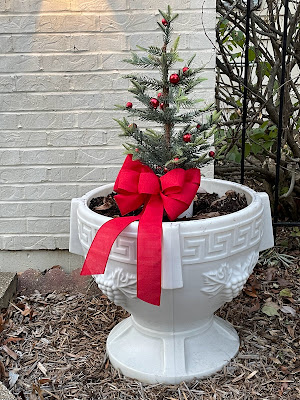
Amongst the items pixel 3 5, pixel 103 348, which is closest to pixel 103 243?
pixel 103 348

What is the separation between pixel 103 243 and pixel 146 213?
17cm

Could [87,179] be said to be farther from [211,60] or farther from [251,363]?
[251,363]

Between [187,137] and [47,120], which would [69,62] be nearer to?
[47,120]

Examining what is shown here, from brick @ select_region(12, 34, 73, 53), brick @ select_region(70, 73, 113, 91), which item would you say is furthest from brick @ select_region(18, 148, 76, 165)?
brick @ select_region(12, 34, 73, 53)

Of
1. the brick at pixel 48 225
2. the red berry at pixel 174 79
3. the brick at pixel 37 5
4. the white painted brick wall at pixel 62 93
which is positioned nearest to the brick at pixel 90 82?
the white painted brick wall at pixel 62 93

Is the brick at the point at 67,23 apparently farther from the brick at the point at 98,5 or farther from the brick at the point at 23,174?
the brick at the point at 23,174

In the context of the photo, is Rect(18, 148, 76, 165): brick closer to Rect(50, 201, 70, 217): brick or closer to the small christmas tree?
Rect(50, 201, 70, 217): brick

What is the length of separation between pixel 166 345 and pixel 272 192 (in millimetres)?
1638

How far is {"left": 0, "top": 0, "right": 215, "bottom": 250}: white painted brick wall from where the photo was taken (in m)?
2.34

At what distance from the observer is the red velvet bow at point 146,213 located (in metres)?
1.52

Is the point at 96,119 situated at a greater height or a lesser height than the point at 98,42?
lesser

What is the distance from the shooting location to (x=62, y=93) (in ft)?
8.02

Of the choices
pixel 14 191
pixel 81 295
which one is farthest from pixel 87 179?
pixel 81 295

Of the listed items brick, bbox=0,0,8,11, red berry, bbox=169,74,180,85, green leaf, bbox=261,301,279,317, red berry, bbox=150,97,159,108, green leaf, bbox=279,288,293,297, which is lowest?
green leaf, bbox=261,301,279,317
